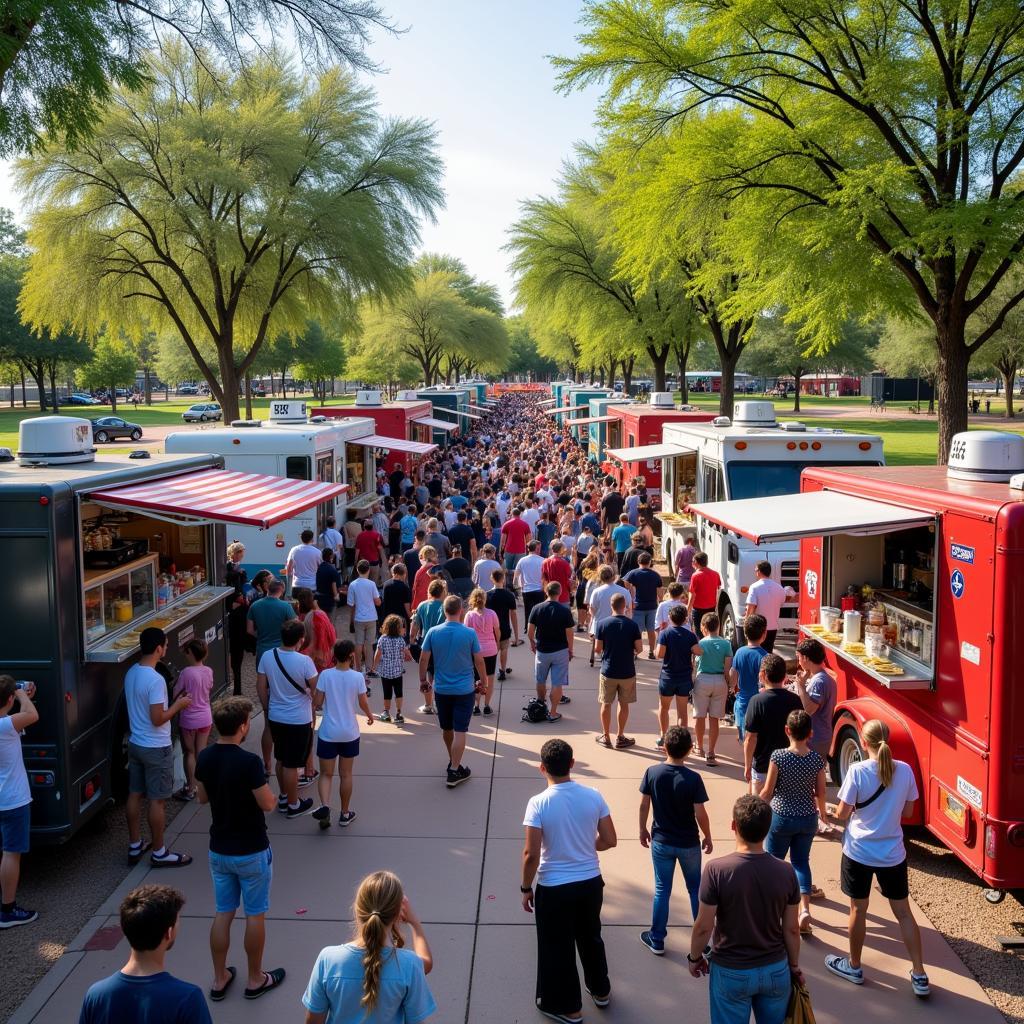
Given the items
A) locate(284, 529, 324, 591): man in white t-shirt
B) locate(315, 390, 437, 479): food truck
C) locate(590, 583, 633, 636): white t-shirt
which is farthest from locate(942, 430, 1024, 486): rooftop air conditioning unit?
locate(315, 390, 437, 479): food truck

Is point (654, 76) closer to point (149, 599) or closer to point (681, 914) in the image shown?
point (149, 599)

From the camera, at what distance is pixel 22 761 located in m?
6.21

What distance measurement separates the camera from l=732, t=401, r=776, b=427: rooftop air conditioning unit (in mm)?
15414

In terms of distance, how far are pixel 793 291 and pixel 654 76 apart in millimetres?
4317

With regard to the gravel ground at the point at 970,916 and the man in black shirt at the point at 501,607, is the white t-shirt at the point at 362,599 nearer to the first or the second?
the man in black shirt at the point at 501,607

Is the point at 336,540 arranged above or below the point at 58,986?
above

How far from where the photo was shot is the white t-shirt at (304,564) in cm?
1249

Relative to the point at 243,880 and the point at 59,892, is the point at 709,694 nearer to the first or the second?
the point at 243,880

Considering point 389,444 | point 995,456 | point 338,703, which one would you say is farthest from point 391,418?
point 995,456

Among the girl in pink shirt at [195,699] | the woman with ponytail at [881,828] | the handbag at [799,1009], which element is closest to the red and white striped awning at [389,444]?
the girl in pink shirt at [195,699]

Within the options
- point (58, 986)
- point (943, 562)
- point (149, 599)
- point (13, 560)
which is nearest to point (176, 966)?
point (58, 986)

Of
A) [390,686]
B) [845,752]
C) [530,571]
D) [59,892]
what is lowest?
[59,892]

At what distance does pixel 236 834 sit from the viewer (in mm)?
5180

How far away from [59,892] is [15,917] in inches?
18.7
